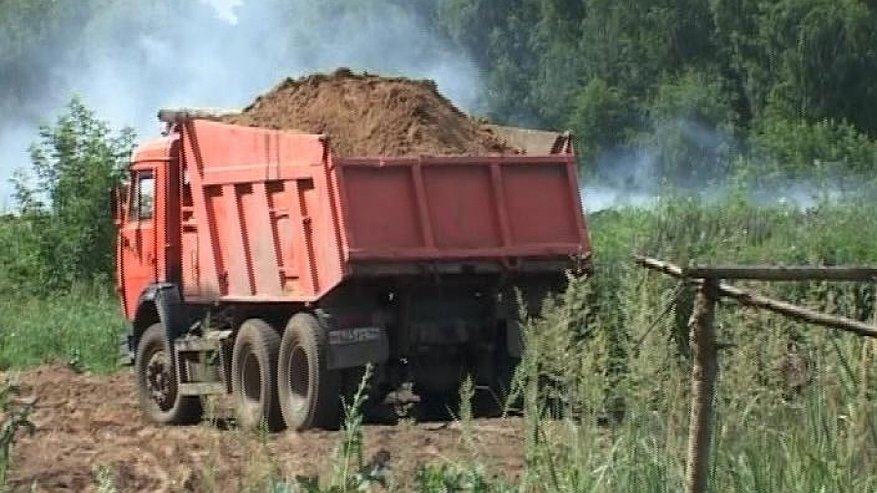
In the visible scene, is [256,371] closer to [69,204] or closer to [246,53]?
[69,204]

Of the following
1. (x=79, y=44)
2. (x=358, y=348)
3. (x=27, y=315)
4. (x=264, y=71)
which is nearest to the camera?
(x=358, y=348)

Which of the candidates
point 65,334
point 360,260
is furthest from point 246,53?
point 360,260

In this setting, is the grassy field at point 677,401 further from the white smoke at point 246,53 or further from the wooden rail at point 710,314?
the white smoke at point 246,53

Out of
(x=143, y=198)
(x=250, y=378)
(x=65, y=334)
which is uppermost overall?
(x=143, y=198)

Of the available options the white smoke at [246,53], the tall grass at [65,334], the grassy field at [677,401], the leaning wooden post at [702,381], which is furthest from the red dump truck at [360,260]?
the white smoke at [246,53]

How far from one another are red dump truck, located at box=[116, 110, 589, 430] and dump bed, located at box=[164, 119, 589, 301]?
0.01 m

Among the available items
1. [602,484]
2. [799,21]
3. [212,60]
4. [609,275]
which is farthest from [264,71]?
[602,484]

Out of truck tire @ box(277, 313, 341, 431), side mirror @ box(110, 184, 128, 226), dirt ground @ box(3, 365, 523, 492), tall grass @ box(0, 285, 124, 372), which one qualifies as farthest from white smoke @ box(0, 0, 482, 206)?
truck tire @ box(277, 313, 341, 431)

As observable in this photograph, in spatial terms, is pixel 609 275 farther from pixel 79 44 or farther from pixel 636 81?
pixel 79 44

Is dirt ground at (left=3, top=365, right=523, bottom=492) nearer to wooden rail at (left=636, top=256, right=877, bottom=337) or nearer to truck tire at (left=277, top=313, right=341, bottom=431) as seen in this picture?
truck tire at (left=277, top=313, right=341, bottom=431)

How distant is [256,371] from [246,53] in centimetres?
3424

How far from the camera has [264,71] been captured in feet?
159

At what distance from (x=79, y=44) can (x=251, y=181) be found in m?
49.3

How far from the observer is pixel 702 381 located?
5.29 m
